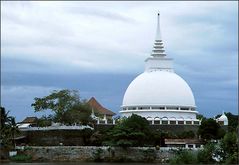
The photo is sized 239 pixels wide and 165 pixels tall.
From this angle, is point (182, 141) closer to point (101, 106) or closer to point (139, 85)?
point (139, 85)

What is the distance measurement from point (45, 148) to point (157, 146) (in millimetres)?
10666

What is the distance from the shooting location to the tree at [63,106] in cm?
7081

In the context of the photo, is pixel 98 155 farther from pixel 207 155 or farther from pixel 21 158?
pixel 207 155

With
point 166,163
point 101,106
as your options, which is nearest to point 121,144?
point 166,163

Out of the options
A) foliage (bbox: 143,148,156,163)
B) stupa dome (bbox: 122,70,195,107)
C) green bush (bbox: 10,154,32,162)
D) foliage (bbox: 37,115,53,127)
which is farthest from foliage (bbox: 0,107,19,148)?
stupa dome (bbox: 122,70,195,107)

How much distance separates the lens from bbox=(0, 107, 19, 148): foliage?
60503 millimetres

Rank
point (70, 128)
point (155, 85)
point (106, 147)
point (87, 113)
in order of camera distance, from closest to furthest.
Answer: point (106, 147), point (70, 128), point (87, 113), point (155, 85)

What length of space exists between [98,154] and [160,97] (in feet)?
57.7

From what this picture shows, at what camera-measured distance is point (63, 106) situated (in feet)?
232

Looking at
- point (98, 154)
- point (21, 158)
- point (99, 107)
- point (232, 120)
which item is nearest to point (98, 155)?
point (98, 154)

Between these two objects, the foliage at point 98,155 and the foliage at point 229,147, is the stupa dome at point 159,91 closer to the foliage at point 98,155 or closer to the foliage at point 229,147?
the foliage at point 98,155

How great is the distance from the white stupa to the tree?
8.63m

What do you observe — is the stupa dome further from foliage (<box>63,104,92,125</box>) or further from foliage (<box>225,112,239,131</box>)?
foliage (<box>63,104,92,125</box>)

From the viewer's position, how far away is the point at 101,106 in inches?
3629
